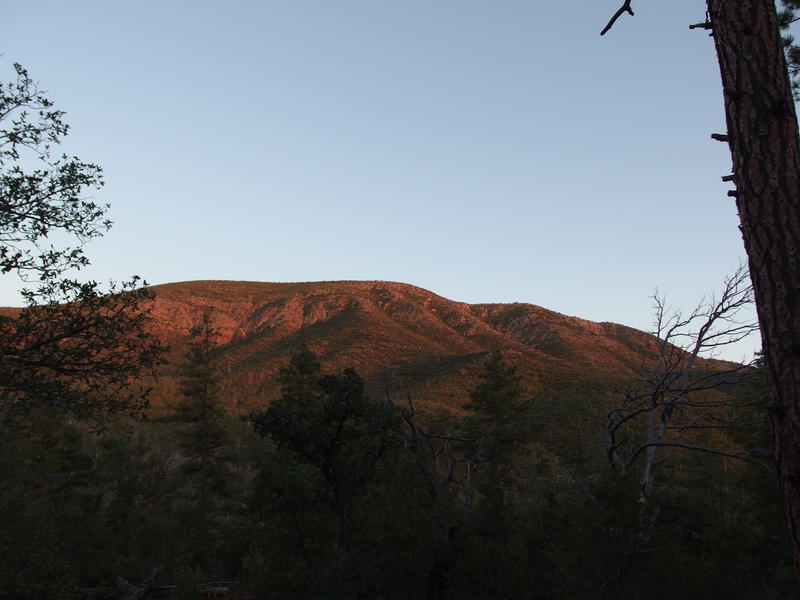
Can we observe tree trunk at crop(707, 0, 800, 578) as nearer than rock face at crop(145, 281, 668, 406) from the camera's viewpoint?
Yes

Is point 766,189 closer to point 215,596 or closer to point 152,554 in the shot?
point 215,596

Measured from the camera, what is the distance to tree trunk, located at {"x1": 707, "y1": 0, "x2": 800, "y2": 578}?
3.56 m

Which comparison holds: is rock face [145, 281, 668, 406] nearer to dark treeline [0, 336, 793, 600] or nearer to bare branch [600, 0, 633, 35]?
dark treeline [0, 336, 793, 600]

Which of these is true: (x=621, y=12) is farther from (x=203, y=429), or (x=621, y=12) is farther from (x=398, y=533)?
(x=203, y=429)

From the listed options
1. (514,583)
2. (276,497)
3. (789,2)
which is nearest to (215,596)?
(276,497)

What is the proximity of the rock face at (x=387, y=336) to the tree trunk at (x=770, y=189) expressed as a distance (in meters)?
55.7

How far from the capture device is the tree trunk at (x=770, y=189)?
3561 millimetres

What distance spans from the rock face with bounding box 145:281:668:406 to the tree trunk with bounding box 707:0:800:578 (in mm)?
55688

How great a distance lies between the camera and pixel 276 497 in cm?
1391

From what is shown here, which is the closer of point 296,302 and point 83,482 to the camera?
point 83,482

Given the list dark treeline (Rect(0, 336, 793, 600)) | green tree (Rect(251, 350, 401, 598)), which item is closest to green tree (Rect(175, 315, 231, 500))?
dark treeline (Rect(0, 336, 793, 600))

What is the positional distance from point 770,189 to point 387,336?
311 ft

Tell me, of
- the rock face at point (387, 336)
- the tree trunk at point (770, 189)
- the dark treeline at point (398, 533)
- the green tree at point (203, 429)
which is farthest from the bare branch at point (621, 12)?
the rock face at point (387, 336)

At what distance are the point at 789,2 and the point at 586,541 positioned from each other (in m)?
10.6
